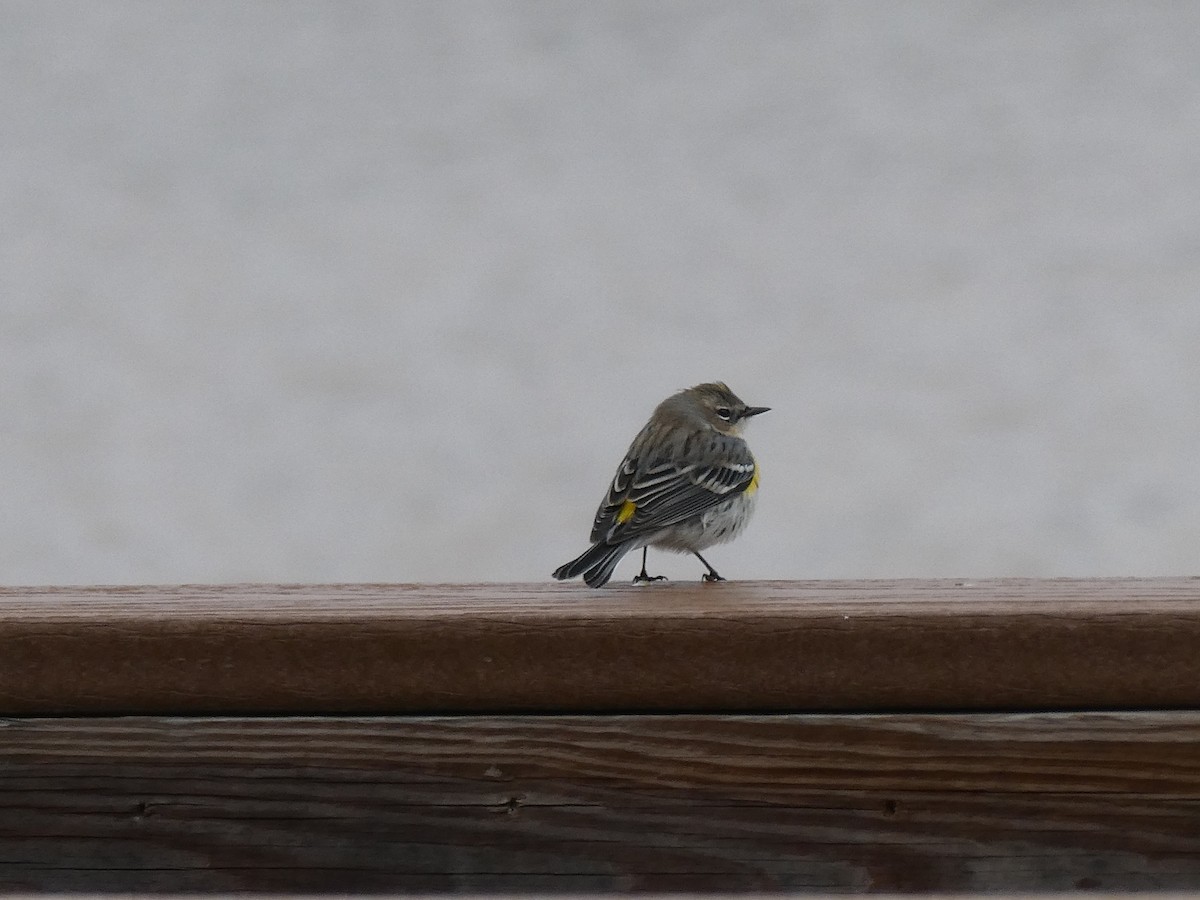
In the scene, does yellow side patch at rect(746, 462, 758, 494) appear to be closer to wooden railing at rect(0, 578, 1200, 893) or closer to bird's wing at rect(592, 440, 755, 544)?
bird's wing at rect(592, 440, 755, 544)

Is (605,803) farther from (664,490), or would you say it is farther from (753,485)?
(753,485)

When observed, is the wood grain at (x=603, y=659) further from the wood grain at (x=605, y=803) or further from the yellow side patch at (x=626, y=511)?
the yellow side patch at (x=626, y=511)

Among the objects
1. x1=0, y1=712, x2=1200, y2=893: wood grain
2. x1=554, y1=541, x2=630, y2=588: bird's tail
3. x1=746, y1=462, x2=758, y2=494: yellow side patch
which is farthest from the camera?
x1=746, y1=462, x2=758, y2=494: yellow side patch

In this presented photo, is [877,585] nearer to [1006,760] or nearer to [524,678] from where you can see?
[1006,760]

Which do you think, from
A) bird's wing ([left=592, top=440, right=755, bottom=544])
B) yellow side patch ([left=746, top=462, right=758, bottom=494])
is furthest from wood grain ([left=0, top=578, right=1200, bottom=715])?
yellow side patch ([left=746, top=462, right=758, bottom=494])

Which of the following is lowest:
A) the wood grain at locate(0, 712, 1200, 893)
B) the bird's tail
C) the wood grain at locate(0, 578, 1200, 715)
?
the wood grain at locate(0, 712, 1200, 893)

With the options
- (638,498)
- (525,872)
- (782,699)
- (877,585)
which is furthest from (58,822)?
(638,498)
